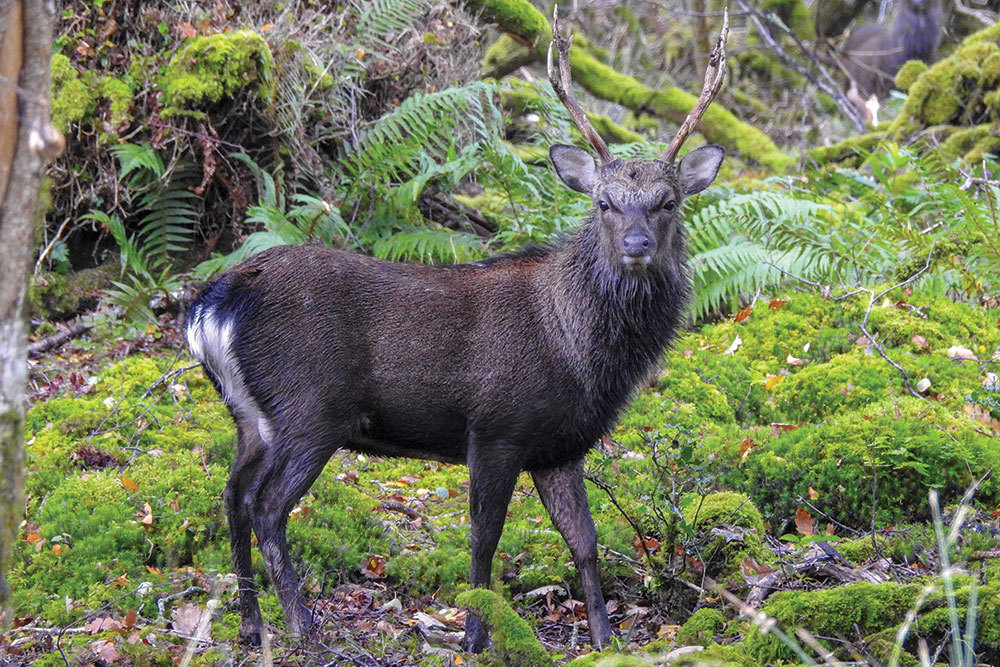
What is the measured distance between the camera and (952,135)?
11.5 m

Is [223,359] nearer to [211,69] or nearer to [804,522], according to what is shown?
[804,522]

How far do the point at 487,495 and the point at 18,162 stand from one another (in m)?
3.09

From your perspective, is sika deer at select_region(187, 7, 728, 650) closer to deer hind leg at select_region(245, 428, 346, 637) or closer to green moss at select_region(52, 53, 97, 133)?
deer hind leg at select_region(245, 428, 346, 637)

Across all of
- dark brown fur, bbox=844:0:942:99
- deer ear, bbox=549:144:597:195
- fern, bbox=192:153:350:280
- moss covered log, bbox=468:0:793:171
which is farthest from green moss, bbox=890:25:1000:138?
deer ear, bbox=549:144:597:195

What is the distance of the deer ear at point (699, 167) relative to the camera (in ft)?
20.0

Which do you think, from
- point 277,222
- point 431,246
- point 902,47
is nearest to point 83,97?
point 277,222

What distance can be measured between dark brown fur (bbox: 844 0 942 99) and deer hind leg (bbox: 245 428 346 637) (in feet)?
52.3

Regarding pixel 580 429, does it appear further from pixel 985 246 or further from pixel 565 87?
pixel 985 246

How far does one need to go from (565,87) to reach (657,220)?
1065 millimetres

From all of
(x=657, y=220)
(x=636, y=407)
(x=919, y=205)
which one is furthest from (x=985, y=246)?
(x=657, y=220)

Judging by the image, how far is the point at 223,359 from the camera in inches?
216

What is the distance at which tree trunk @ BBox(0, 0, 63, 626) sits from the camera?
2.70m

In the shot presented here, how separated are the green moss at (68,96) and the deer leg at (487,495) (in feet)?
Result: 17.8

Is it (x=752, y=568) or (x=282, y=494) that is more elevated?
(x=282, y=494)
